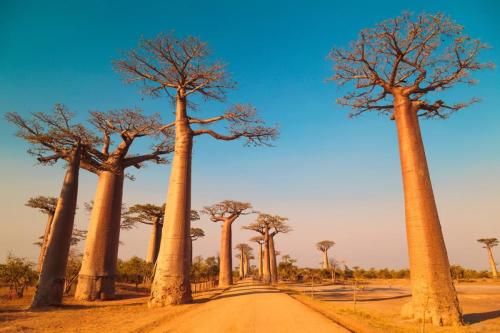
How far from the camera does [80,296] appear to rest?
12633 mm

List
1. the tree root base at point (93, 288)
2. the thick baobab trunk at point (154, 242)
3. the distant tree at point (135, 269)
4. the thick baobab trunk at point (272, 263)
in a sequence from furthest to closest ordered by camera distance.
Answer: the thick baobab trunk at point (272, 263), the thick baobab trunk at point (154, 242), the distant tree at point (135, 269), the tree root base at point (93, 288)

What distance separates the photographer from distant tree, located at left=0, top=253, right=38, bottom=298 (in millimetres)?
13195

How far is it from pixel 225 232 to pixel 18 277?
17.7 m

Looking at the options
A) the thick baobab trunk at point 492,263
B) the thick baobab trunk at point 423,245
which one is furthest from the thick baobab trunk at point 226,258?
the thick baobab trunk at point 492,263

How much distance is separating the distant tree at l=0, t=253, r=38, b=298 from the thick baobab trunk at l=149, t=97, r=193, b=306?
825cm

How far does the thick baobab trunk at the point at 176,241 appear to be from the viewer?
10.1 meters

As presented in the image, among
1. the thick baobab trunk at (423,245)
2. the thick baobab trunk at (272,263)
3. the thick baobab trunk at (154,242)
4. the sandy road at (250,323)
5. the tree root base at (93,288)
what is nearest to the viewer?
the sandy road at (250,323)

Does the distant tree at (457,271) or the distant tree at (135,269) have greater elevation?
the distant tree at (135,269)

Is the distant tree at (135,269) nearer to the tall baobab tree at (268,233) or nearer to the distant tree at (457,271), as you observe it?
the tall baobab tree at (268,233)

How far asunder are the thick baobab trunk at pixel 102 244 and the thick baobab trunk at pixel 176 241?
4495 mm

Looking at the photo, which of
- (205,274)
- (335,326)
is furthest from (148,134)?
(205,274)

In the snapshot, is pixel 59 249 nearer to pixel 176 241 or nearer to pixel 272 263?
pixel 176 241

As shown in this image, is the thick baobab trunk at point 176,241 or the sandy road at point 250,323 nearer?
the sandy road at point 250,323

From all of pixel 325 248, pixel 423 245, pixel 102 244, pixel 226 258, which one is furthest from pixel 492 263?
pixel 102 244
